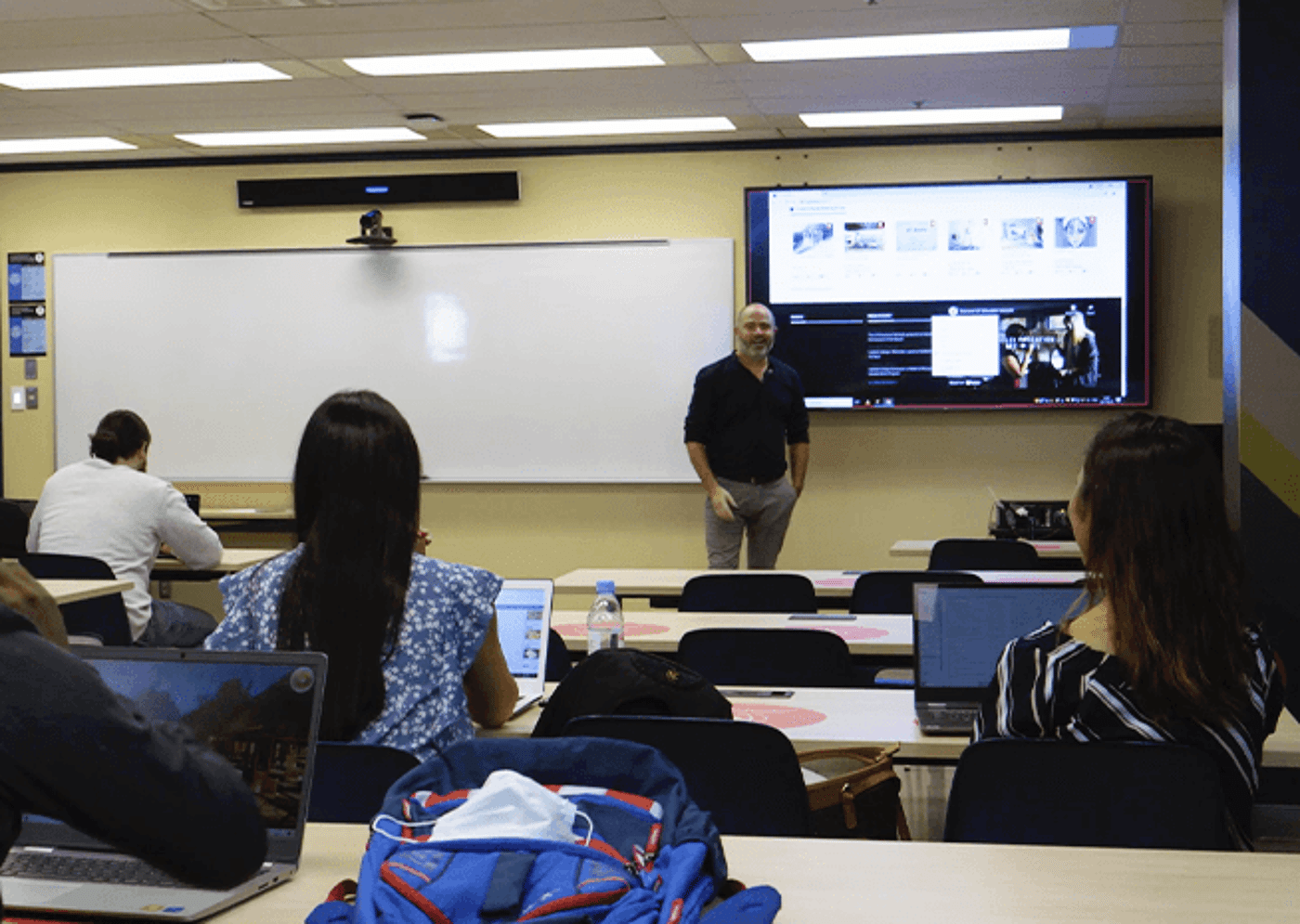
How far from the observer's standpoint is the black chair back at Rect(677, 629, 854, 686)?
3428 mm

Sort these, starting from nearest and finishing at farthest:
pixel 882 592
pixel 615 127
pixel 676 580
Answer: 1. pixel 882 592
2. pixel 676 580
3. pixel 615 127

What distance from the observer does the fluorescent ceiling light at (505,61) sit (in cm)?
557

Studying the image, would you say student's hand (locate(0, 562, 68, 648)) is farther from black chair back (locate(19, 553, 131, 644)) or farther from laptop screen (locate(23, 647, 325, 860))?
black chair back (locate(19, 553, 131, 644))

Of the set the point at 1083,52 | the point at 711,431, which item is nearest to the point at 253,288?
the point at 711,431

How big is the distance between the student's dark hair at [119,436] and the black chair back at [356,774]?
3465mm

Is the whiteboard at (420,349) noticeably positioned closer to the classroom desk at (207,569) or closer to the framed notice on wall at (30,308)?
the framed notice on wall at (30,308)

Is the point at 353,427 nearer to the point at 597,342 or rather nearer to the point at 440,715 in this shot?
the point at 440,715

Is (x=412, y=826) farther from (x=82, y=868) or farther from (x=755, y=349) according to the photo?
(x=755, y=349)

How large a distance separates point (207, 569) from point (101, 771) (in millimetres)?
5284

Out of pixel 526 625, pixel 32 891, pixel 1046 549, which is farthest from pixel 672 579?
pixel 32 891

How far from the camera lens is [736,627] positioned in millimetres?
3805

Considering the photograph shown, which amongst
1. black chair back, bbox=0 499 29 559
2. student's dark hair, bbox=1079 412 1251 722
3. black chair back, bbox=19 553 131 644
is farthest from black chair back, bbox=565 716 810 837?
black chair back, bbox=0 499 29 559

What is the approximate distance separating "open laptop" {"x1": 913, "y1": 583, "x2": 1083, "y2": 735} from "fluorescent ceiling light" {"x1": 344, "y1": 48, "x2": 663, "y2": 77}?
337 cm

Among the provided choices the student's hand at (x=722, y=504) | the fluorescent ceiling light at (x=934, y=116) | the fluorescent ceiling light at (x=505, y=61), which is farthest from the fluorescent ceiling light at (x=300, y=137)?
the student's hand at (x=722, y=504)
